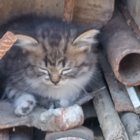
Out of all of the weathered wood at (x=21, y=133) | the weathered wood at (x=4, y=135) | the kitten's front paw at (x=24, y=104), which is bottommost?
the weathered wood at (x=21, y=133)

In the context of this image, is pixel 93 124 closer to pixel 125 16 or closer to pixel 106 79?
pixel 106 79

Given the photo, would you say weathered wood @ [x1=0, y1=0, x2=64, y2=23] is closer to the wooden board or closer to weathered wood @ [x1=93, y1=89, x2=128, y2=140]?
the wooden board

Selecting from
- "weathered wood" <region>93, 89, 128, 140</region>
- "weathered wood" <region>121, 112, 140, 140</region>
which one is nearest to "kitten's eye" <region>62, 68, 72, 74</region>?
"weathered wood" <region>93, 89, 128, 140</region>

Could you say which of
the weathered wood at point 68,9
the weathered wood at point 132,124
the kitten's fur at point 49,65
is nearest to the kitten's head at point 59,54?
the kitten's fur at point 49,65

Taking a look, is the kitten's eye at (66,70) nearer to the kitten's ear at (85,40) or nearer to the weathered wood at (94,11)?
the kitten's ear at (85,40)

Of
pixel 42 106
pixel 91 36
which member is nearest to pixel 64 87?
pixel 42 106

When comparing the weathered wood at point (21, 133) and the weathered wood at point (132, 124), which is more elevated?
the weathered wood at point (132, 124)

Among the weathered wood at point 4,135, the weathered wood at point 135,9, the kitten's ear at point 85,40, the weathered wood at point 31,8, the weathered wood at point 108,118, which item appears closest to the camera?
the weathered wood at point 108,118
